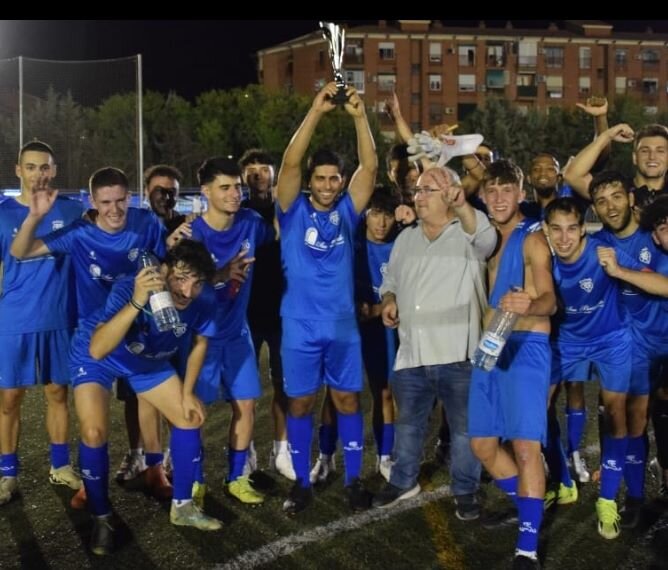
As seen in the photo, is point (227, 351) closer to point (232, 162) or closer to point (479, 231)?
point (232, 162)

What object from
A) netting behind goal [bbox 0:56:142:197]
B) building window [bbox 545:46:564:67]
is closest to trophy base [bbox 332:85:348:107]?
netting behind goal [bbox 0:56:142:197]

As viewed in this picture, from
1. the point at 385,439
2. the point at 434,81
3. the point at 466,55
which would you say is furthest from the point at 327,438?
the point at 466,55

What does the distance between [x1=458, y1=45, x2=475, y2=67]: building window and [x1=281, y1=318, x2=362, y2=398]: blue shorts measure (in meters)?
54.1

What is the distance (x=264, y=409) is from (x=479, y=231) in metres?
3.18

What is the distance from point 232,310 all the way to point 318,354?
534mm

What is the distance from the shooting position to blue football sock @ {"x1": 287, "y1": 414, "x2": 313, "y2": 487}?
171 inches

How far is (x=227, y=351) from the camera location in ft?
14.4

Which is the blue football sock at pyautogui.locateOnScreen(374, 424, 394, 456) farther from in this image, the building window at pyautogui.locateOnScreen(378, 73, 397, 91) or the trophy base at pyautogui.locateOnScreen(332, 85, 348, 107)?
the building window at pyautogui.locateOnScreen(378, 73, 397, 91)

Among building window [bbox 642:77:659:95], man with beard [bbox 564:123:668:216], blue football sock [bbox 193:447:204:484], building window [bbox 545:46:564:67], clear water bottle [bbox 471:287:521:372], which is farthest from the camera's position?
building window [bbox 642:77:659:95]

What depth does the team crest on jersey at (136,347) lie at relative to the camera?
3794 mm

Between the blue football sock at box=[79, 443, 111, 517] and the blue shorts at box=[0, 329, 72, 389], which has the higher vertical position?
the blue shorts at box=[0, 329, 72, 389]

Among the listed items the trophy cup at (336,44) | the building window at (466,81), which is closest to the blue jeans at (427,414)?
the trophy cup at (336,44)

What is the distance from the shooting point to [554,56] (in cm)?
5662

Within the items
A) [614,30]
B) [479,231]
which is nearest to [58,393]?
[479,231]
